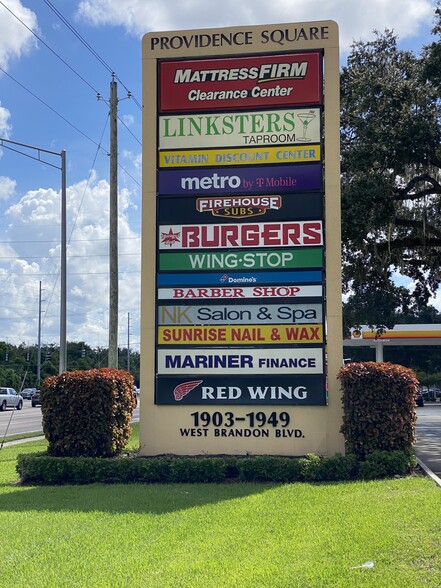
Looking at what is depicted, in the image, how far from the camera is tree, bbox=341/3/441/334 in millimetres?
18047

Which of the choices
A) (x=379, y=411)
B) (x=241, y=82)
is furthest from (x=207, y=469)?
(x=241, y=82)

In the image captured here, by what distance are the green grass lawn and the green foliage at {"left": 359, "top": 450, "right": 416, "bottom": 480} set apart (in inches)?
19.1

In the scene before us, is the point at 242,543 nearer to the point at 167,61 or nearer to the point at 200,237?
the point at 200,237

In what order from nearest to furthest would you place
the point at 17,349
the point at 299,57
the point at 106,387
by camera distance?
the point at 106,387
the point at 299,57
the point at 17,349

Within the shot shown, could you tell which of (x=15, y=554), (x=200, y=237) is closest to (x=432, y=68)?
(x=200, y=237)

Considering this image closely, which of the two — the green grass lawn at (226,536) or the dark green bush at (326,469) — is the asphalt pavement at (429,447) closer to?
the dark green bush at (326,469)

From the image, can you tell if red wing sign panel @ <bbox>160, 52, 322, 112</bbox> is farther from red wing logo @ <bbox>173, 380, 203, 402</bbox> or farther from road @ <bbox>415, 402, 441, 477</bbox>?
road @ <bbox>415, 402, 441, 477</bbox>

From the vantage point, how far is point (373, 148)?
18.1 metres

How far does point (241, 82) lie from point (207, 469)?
7.20 metres

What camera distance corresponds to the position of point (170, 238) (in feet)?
42.8

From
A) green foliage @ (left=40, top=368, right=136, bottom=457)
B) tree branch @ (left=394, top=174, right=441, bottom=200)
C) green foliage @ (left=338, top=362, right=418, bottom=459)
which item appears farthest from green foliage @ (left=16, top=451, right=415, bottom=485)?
tree branch @ (left=394, top=174, right=441, bottom=200)

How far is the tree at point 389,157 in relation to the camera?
18.0m

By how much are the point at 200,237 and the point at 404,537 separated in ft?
24.2

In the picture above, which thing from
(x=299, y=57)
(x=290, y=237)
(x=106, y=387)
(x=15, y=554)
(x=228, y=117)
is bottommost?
(x=15, y=554)
